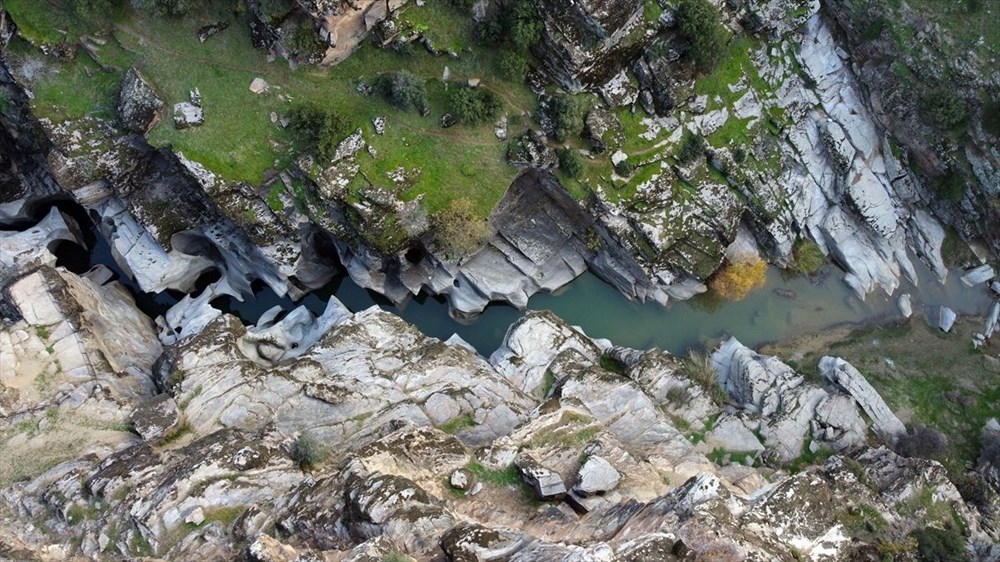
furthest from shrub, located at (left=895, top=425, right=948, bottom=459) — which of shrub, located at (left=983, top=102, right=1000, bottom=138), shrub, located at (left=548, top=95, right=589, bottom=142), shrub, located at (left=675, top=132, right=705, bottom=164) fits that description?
shrub, located at (left=548, top=95, right=589, bottom=142)

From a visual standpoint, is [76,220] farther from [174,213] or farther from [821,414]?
[821,414]

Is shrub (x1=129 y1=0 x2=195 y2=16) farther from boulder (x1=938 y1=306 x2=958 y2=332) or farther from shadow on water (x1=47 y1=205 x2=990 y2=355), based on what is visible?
boulder (x1=938 y1=306 x2=958 y2=332)

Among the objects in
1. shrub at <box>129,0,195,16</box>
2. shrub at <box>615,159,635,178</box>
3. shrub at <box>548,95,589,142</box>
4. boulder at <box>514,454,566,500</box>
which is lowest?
boulder at <box>514,454,566,500</box>

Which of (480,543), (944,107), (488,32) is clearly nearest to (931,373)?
(944,107)

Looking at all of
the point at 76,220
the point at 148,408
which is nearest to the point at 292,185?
the point at 148,408

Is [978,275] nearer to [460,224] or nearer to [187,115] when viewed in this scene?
[460,224]
